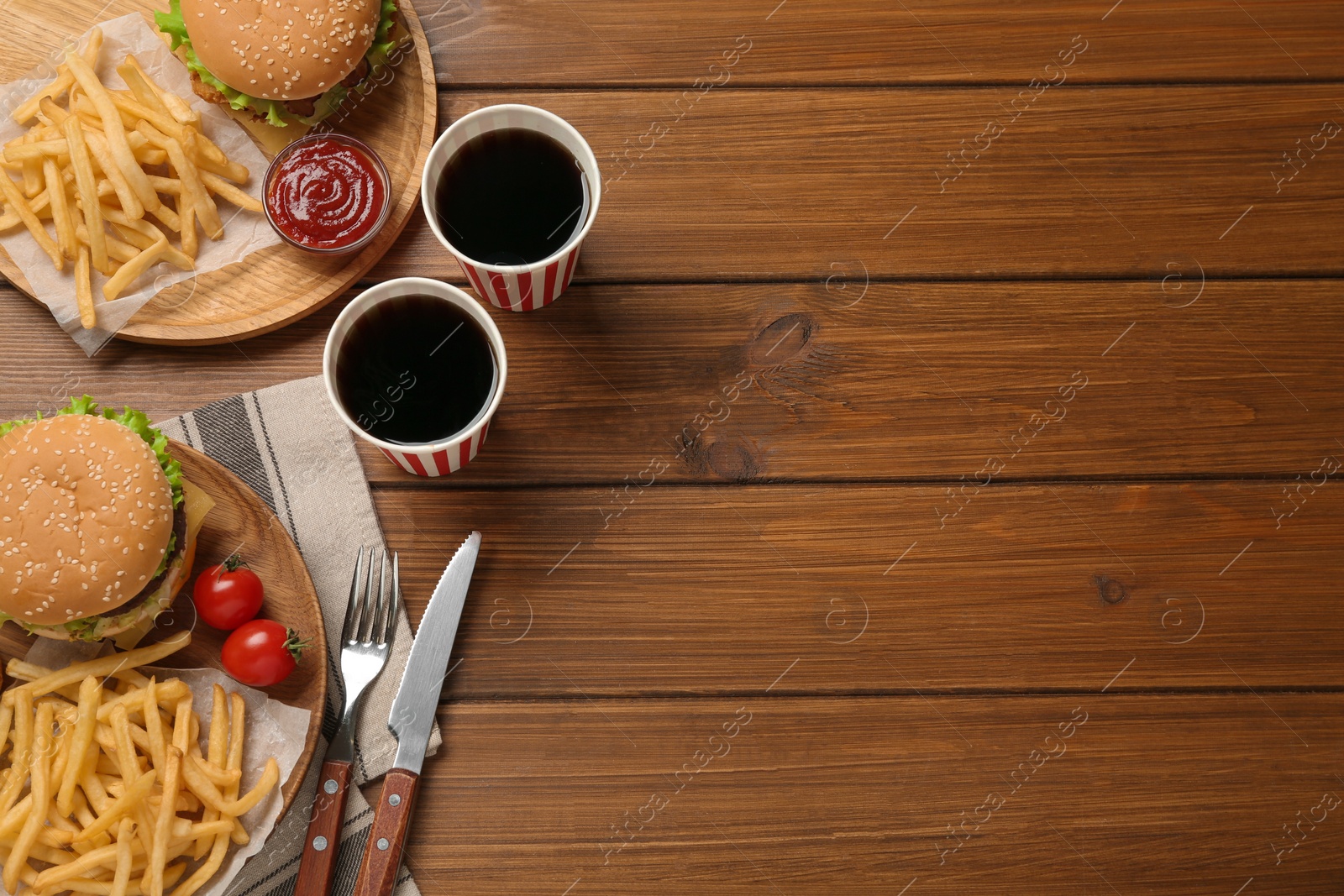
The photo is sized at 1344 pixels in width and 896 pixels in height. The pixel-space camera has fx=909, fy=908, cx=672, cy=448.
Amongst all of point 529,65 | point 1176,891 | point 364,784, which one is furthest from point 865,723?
point 529,65

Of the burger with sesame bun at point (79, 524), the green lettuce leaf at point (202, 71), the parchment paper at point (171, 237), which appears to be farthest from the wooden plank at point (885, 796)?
the green lettuce leaf at point (202, 71)

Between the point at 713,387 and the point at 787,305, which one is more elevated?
the point at 787,305

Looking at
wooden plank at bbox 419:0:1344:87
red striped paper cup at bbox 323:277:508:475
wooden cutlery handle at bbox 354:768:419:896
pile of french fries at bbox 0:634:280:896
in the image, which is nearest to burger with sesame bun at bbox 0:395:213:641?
pile of french fries at bbox 0:634:280:896

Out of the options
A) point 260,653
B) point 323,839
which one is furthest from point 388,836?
point 260,653

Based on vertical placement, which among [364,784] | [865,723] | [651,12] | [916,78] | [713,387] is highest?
[916,78]

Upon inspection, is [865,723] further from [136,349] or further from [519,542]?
[136,349]

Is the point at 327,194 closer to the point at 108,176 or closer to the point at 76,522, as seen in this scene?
the point at 108,176

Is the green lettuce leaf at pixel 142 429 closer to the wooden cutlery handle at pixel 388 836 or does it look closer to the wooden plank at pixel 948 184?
the wooden plank at pixel 948 184
